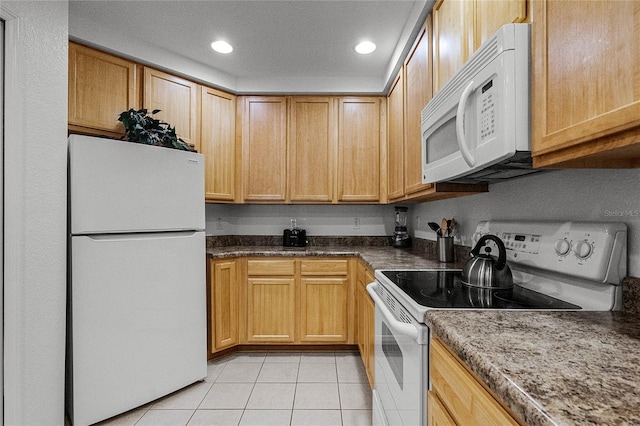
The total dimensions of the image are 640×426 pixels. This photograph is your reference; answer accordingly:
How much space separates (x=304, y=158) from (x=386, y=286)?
187 cm

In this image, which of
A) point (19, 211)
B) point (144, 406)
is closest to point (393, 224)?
point (144, 406)

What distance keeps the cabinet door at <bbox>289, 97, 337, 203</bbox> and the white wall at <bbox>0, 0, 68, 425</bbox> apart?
171 cm

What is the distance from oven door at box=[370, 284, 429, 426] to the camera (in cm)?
97

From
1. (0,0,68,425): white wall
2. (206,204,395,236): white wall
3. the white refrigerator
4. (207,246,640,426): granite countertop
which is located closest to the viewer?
(207,246,640,426): granite countertop

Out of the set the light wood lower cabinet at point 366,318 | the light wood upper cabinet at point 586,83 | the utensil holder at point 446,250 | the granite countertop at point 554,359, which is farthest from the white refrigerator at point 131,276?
the light wood upper cabinet at point 586,83

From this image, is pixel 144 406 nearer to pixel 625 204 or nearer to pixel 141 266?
pixel 141 266

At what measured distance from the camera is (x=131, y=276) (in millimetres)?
1943

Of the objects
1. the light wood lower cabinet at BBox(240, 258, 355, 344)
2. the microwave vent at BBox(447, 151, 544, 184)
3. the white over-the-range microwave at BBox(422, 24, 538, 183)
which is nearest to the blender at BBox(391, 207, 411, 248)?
the light wood lower cabinet at BBox(240, 258, 355, 344)

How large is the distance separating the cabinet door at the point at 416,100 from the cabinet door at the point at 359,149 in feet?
2.39

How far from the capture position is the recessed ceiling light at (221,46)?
2421mm

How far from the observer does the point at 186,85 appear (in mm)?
2703

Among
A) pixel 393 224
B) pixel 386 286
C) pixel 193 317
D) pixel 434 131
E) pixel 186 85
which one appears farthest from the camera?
pixel 393 224

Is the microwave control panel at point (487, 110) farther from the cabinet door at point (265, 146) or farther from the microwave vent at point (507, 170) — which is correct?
the cabinet door at point (265, 146)

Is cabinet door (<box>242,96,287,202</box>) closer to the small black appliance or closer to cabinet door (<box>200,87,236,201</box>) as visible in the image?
cabinet door (<box>200,87,236,201</box>)
